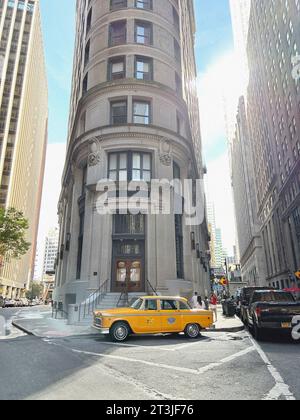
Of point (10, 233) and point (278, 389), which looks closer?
point (278, 389)

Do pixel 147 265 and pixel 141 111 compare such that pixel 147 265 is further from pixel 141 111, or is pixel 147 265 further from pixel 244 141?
pixel 244 141

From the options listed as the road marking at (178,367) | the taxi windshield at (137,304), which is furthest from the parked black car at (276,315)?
the taxi windshield at (137,304)

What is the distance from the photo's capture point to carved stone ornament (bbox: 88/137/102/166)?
2356cm

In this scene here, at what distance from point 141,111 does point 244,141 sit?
Answer: 103 metres

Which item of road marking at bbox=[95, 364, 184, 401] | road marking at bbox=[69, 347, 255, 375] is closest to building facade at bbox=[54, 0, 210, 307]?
road marking at bbox=[69, 347, 255, 375]

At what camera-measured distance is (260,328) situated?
11484 mm

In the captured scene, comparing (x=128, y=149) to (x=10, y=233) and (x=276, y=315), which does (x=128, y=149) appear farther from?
(x=10, y=233)

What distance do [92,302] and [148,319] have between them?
787 centimetres

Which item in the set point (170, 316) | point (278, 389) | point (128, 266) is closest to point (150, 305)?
point (170, 316)

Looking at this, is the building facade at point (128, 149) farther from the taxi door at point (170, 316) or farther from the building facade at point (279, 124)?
the building facade at point (279, 124)

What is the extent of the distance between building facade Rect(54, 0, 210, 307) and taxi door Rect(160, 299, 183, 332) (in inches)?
316

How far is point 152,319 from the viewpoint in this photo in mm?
12258

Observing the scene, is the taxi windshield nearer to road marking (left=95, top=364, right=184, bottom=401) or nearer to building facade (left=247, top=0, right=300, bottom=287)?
road marking (left=95, top=364, right=184, bottom=401)
